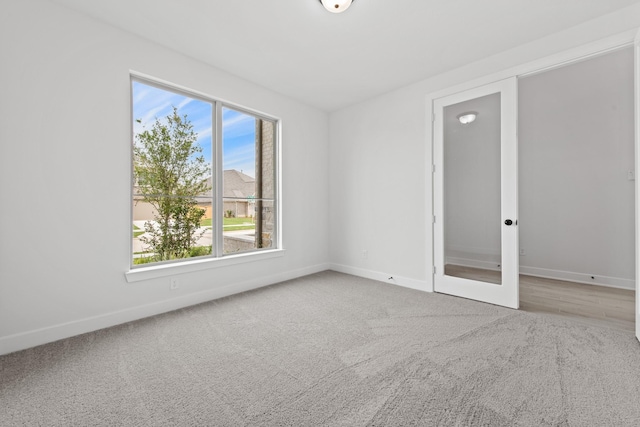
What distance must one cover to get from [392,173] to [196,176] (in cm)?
265

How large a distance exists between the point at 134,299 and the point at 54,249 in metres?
0.80

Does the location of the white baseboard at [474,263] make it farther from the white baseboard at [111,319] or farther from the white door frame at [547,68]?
the white baseboard at [111,319]

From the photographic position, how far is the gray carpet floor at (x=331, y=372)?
1.52 metres

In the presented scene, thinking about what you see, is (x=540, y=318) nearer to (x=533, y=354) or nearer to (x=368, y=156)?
(x=533, y=354)

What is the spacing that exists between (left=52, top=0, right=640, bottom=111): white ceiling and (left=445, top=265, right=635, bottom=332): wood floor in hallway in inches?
99.9

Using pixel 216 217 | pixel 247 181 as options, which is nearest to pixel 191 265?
pixel 216 217

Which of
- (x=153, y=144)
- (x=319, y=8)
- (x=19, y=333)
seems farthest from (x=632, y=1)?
(x=19, y=333)

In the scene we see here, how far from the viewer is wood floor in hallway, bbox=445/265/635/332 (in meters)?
2.82

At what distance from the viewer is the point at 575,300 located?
335 centimetres

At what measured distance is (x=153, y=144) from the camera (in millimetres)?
3078

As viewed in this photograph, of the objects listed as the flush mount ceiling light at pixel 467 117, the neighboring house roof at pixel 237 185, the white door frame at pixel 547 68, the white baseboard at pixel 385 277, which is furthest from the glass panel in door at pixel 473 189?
the neighboring house roof at pixel 237 185

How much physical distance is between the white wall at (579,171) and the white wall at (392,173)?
4.05 ft

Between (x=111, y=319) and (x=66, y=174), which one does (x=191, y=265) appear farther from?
(x=66, y=174)

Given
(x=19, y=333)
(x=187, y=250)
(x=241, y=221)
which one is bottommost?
(x=19, y=333)
